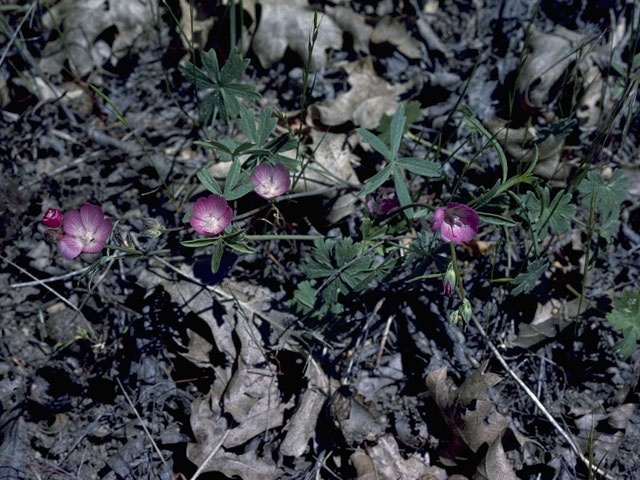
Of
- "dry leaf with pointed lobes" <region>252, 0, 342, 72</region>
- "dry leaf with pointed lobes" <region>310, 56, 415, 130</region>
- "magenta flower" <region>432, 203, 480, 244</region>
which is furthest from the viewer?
"dry leaf with pointed lobes" <region>252, 0, 342, 72</region>

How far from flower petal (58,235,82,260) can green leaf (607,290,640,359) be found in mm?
2749

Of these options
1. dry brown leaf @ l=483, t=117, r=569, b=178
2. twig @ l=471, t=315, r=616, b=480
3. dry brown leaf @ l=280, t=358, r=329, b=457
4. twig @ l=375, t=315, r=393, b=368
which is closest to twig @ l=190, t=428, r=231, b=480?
dry brown leaf @ l=280, t=358, r=329, b=457

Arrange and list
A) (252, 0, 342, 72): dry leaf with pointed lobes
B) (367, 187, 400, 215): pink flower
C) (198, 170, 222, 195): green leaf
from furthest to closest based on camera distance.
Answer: (252, 0, 342, 72): dry leaf with pointed lobes, (367, 187, 400, 215): pink flower, (198, 170, 222, 195): green leaf

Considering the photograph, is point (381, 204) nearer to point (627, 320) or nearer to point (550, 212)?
point (550, 212)

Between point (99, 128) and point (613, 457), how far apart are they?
3.74 m

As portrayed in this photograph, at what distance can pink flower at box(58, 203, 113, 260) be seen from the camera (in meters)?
2.38

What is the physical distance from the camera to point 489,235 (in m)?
3.18

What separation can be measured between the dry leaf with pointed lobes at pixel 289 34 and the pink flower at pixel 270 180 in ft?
3.94

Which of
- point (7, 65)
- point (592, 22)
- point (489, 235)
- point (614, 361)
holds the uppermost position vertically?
point (592, 22)

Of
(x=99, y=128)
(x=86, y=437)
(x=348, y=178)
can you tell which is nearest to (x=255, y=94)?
(x=348, y=178)

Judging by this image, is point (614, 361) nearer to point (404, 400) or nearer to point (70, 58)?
point (404, 400)

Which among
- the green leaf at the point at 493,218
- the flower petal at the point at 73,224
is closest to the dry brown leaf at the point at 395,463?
the green leaf at the point at 493,218

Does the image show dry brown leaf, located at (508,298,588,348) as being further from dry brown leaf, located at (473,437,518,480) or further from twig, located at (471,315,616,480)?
dry brown leaf, located at (473,437,518,480)

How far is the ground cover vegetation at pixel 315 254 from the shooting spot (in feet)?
8.60
